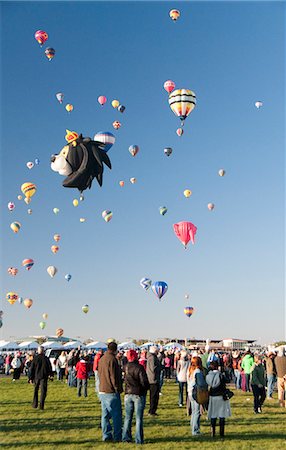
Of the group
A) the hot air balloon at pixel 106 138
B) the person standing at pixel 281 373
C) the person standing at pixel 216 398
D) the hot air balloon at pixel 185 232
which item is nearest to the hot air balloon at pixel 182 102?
the hot air balloon at pixel 106 138

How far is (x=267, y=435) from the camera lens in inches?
475

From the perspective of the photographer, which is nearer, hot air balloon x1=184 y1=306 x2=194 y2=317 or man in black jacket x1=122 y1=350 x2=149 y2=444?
man in black jacket x1=122 y1=350 x2=149 y2=444

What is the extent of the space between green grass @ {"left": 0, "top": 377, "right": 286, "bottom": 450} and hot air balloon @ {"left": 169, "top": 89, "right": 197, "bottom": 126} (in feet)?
65.9

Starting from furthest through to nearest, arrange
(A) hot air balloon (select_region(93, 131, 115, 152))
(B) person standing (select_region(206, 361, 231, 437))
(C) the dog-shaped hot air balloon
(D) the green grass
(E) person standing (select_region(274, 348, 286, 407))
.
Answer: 1. (A) hot air balloon (select_region(93, 131, 115, 152))
2. (C) the dog-shaped hot air balloon
3. (E) person standing (select_region(274, 348, 286, 407))
4. (B) person standing (select_region(206, 361, 231, 437))
5. (D) the green grass

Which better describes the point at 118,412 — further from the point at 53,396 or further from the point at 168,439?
the point at 53,396

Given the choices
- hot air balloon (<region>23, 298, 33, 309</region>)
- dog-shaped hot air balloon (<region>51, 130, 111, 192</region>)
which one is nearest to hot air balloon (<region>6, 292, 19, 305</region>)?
hot air balloon (<region>23, 298, 33, 309</region>)

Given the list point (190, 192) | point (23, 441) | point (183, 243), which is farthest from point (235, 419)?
point (190, 192)

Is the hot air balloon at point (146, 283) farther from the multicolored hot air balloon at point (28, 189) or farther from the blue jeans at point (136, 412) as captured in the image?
the blue jeans at point (136, 412)

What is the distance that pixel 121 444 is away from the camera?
416 inches

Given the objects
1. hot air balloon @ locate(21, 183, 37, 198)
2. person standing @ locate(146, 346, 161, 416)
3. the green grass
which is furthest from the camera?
hot air balloon @ locate(21, 183, 37, 198)

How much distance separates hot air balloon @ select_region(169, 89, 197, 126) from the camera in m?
33.8

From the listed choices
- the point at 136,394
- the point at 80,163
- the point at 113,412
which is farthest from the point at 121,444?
the point at 80,163

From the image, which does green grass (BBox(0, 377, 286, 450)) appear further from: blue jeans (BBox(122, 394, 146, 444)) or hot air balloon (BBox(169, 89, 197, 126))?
hot air balloon (BBox(169, 89, 197, 126))

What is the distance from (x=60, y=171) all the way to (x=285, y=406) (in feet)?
42.4
